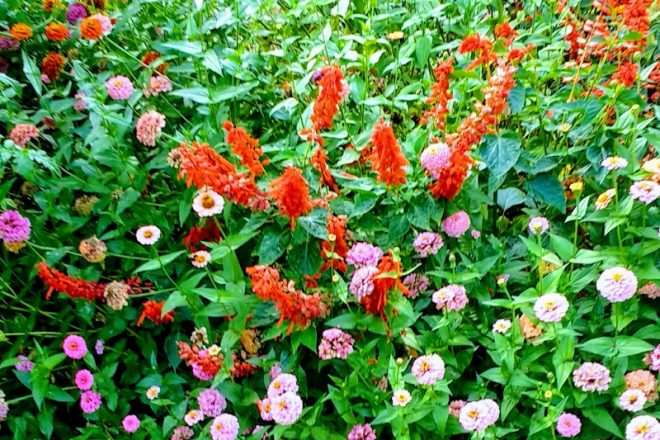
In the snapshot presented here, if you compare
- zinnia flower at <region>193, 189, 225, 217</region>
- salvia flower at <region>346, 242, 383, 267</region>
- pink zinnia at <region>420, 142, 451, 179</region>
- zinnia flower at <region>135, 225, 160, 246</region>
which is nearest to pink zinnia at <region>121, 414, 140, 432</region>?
zinnia flower at <region>135, 225, 160, 246</region>

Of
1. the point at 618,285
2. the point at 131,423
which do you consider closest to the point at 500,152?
the point at 618,285

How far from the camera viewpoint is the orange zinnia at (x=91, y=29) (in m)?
1.66

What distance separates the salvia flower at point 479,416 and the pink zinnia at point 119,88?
3.60 ft

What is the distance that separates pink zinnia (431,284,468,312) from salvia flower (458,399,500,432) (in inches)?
8.1

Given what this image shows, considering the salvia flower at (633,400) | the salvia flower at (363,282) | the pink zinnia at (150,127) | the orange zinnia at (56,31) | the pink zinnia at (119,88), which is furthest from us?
the orange zinnia at (56,31)

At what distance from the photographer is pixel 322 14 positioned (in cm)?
211

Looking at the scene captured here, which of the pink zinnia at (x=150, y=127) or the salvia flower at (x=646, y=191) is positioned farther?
the pink zinnia at (x=150, y=127)

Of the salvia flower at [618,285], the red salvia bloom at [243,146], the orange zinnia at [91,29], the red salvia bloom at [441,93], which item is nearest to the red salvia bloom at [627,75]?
the red salvia bloom at [441,93]

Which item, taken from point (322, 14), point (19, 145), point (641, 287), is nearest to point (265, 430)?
point (641, 287)

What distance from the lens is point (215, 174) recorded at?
129cm

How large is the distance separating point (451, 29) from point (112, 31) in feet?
3.15

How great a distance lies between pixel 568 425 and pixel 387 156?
0.60m

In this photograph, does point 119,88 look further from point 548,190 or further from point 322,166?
point 548,190

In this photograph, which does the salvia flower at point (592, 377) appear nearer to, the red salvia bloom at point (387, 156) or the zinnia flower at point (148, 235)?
the red salvia bloom at point (387, 156)
